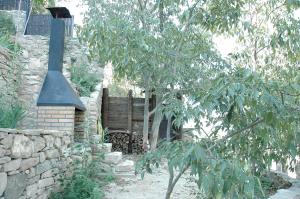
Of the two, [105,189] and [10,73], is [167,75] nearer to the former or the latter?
[105,189]

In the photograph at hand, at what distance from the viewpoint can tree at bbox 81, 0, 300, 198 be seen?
2.05m

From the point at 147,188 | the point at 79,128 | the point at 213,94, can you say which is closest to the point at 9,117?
the point at 79,128

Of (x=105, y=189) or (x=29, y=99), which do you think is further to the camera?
(x=29, y=99)

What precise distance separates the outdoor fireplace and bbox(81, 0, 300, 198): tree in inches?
52.6

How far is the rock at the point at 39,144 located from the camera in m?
4.46

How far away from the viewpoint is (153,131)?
30.4 feet

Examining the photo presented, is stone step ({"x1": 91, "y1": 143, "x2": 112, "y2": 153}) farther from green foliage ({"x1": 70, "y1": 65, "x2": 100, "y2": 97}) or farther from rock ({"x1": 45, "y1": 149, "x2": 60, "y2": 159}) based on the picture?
rock ({"x1": 45, "y1": 149, "x2": 60, "y2": 159})

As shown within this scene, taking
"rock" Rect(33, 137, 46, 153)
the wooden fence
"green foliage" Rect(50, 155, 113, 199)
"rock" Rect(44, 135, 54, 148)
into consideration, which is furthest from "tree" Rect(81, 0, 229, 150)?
the wooden fence

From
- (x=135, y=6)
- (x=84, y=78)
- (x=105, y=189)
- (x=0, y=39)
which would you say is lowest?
(x=105, y=189)

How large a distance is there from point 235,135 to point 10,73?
554cm

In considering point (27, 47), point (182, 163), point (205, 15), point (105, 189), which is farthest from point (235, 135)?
point (27, 47)

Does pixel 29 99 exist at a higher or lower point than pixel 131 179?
higher

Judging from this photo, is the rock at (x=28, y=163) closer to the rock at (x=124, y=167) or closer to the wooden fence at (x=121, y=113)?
the rock at (x=124, y=167)

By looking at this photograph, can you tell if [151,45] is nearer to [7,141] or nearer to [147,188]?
[7,141]
